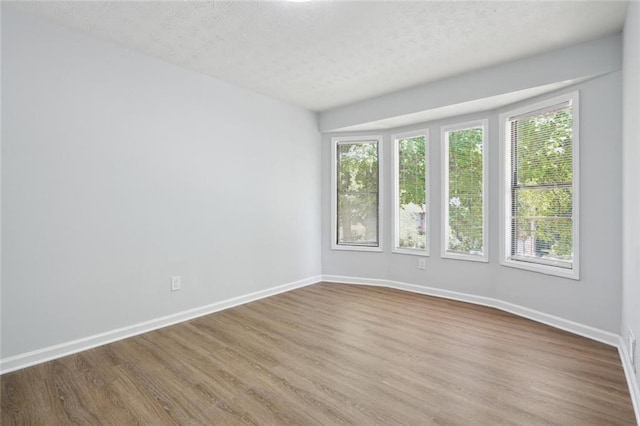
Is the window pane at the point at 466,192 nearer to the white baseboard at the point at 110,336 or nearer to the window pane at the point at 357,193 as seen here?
the window pane at the point at 357,193

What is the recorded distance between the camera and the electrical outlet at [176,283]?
133 inches

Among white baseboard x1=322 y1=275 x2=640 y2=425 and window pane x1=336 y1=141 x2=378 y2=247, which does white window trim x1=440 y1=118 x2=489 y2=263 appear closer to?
white baseboard x1=322 y1=275 x2=640 y2=425

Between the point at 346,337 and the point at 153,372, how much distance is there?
5.20 feet

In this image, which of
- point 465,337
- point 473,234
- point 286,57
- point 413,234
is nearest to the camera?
point 465,337

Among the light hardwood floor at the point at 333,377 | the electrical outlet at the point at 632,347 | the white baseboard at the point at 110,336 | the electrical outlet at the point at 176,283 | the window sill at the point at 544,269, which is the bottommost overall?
the light hardwood floor at the point at 333,377

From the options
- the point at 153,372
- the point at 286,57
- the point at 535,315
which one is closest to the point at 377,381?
the point at 153,372

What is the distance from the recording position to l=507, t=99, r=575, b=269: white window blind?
3.17 metres

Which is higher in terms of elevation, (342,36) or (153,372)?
(342,36)

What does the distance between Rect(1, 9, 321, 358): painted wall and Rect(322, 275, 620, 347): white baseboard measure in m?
1.42

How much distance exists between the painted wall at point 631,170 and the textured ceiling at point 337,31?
0.44 metres

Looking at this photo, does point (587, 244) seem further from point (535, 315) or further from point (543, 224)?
point (535, 315)

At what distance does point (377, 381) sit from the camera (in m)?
2.24

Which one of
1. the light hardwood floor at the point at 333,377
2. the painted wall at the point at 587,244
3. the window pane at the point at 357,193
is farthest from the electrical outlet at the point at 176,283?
the painted wall at the point at 587,244

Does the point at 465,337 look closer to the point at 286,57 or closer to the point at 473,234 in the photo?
the point at 473,234
